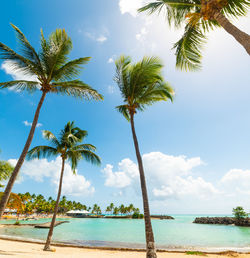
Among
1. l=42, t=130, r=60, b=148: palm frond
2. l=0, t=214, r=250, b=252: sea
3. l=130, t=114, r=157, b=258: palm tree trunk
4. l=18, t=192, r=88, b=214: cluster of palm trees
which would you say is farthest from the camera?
l=18, t=192, r=88, b=214: cluster of palm trees

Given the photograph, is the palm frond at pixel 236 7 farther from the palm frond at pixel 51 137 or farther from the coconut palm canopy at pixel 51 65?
the palm frond at pixel 51 137

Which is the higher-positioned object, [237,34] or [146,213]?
[237,34]

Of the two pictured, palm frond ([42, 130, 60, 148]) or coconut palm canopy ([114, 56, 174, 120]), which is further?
palm frond ([42, 130, 60, 148])

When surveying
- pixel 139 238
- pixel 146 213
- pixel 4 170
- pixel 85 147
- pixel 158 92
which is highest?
pixel 158 92

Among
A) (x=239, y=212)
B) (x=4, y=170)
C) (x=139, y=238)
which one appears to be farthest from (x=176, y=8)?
(x=239, y=212)

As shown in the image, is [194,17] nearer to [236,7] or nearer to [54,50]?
[236,7]

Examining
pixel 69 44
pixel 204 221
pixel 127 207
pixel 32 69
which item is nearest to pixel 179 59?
pixel 69 44

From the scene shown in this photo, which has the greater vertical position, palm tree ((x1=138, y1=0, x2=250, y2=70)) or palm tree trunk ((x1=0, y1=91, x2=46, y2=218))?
palm tree ((x1=138, y1=0, x2=250, y2=70))

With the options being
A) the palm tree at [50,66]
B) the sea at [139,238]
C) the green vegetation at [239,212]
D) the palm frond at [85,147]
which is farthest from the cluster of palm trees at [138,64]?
the green vegetation at [239,212]

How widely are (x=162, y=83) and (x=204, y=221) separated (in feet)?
225

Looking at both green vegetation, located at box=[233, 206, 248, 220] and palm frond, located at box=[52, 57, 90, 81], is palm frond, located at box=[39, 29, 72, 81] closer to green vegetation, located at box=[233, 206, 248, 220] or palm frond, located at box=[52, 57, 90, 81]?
palm frond, located at box=[52, 57, 90, 81]

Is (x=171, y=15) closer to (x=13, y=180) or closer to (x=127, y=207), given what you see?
(x=13, y=180)

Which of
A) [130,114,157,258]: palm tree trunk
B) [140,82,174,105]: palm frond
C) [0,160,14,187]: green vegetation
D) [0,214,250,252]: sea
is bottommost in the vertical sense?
[0,214,250,252]: sea

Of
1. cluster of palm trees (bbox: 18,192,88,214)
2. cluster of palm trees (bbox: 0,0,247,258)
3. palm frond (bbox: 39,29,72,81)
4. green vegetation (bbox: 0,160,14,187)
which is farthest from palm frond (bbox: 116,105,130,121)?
cluster of palm trees (bbox: 18,192,88,214)
